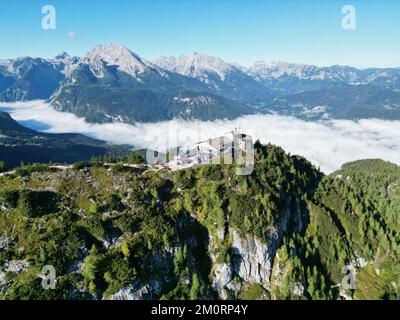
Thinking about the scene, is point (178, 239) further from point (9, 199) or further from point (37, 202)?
point (9, 199)

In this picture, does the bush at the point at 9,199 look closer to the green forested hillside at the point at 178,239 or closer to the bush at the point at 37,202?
the green forested hillside at the point at 178,239

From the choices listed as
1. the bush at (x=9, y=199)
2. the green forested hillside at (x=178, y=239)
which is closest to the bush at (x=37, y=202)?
the green forested hillside at (x=178, y=239)

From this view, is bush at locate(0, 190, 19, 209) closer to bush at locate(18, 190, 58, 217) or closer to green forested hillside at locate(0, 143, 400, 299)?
green forested hillside at locate(0, 143, 400, 299)

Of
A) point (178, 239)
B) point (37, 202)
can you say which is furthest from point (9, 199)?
point (178, 239)

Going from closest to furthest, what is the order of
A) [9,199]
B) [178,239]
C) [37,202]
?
[9,199] < [37,202] < [178,239]

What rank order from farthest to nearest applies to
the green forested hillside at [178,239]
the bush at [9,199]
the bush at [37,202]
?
the bush at [9,199] < the bush at [37,202] < the green forested hillside at [178,239]

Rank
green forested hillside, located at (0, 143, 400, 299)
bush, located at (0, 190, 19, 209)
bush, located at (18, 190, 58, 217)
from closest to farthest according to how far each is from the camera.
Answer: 1. green forested hillside, located at (0, 143, 400, 299)
2. bush, located at (18, 190, 58, 217)
3. bush, located at (0, 190, 19, 209)

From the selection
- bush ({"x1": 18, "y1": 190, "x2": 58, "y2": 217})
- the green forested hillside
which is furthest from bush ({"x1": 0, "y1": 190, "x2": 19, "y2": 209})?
bush ({"x1": 18, "y1": 190, "x2": 58, "y2": 217})

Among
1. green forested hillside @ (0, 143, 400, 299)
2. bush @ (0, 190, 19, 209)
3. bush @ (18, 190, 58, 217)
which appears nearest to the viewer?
green forested hillside @ (0, 143, 400, 299)

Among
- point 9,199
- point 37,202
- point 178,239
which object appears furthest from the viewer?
point 178,239
